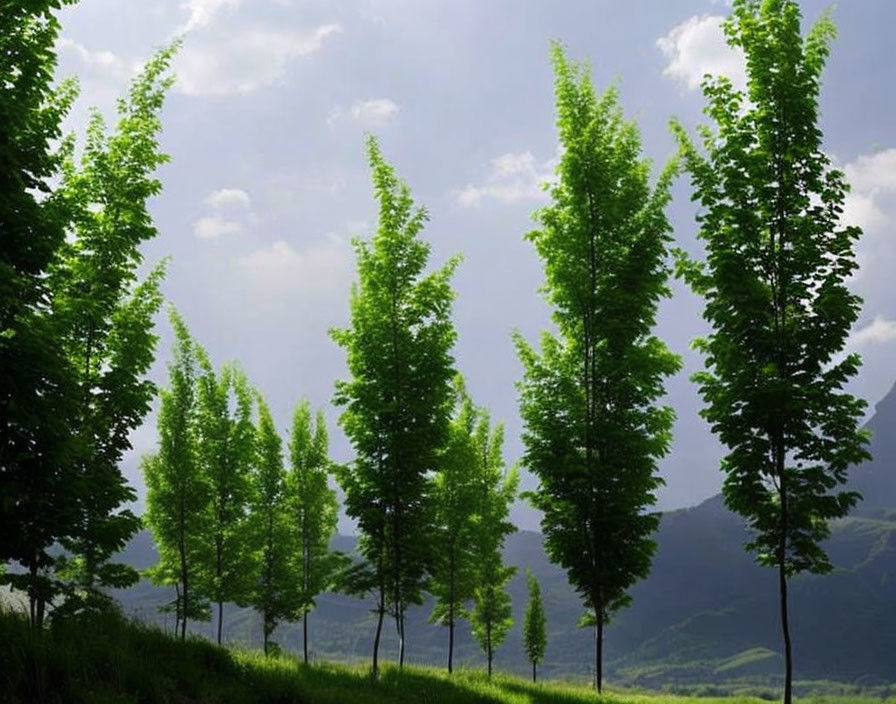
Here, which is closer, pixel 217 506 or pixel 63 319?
pixel 63 319

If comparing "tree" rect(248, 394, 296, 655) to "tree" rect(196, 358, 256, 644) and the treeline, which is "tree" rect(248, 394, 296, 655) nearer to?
"tree" rect(196, 358, 256, 644)

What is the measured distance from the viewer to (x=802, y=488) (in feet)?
50.5

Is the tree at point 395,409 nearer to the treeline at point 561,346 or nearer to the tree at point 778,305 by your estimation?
the treeline at point 561,346

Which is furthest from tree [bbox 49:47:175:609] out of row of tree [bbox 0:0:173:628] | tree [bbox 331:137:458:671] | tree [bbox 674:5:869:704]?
tree [bbox 674:5:869:704]

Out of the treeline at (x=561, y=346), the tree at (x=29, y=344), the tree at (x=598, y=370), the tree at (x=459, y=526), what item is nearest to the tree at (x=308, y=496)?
the tree at (x=459, y=526)

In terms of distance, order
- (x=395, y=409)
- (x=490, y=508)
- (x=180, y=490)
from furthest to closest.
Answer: (x=490, y=508), (x=180, y=490), (x=395, y=409)

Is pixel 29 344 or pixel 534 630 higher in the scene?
pixel 29 344

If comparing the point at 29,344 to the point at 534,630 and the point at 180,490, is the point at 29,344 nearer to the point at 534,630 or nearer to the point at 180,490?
the point at 180,490

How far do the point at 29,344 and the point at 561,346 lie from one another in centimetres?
1438

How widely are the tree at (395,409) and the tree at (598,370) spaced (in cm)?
286

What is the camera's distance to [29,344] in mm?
11195

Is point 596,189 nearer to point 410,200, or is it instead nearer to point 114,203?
point 410,200

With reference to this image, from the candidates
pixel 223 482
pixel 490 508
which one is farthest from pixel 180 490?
pixel 490 508

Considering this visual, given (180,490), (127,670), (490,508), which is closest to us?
(127,670)
